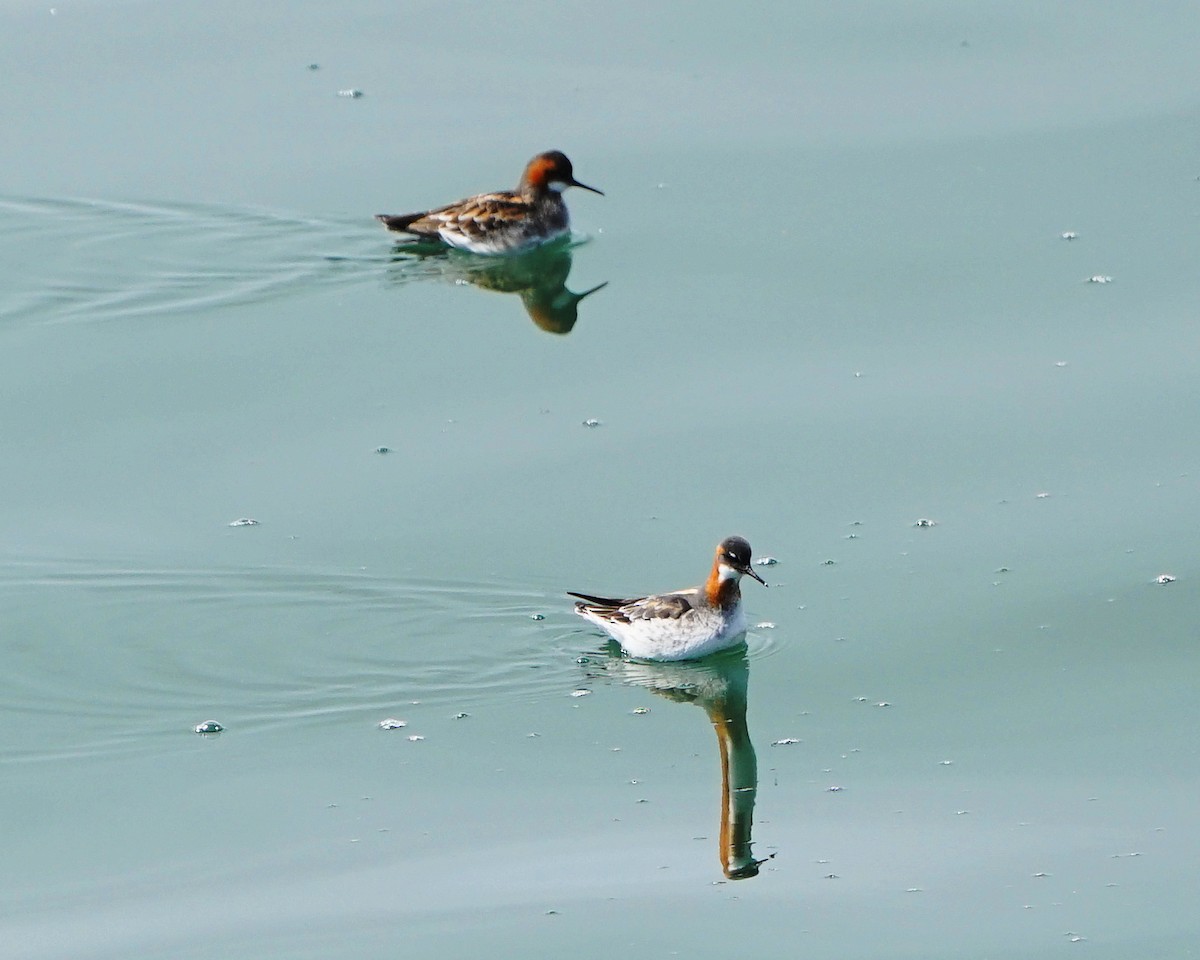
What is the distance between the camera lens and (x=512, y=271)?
1562 cm

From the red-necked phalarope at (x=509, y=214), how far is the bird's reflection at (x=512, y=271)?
12cm

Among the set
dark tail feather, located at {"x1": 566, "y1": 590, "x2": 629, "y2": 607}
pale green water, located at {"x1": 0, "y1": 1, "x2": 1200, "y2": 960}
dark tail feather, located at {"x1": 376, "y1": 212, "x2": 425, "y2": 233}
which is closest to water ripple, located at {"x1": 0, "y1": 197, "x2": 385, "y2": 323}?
pale green water, located at {"x1": 0, "y1": 1, "x2": 1200, "y2": 960}

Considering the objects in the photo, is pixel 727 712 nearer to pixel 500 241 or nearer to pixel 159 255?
pixel 500 241

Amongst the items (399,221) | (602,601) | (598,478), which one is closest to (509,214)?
(399,221)

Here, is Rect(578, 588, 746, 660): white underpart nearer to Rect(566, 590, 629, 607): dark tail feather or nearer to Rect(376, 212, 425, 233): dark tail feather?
Rect(566, 590, 629, 607): dark tail feather

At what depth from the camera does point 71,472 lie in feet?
39.3

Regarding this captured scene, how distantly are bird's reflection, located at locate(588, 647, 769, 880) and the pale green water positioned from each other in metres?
0.07

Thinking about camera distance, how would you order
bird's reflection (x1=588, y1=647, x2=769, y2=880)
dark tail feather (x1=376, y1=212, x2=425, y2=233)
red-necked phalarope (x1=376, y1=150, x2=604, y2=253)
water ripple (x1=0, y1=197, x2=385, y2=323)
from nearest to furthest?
1. bird's reflection (x1=588, y1=647, x2=769, y2=880)
2. water ripple (x1=0, y1=197, x2=385, y2=323)
3. dark tail feather (x1=376, y1=212, x2=425, y2=233)
4. red-necked phalarope (x1=376, y1=150, x2=604, y2=253)

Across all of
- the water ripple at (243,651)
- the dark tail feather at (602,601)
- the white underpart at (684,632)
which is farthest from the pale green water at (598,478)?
the dark tail feather at (602,601)

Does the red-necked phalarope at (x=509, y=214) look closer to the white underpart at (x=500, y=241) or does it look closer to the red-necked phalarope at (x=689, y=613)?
the white underpart at (x=500, y=241)

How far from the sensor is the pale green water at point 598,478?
338 inches

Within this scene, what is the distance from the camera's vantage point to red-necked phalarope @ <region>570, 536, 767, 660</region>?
10.2m

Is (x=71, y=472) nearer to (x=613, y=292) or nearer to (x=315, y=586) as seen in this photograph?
(x=315, y=586)

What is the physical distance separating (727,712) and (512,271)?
21.1 ft
